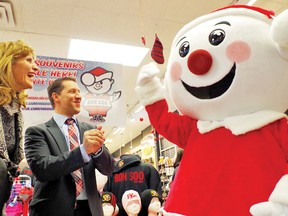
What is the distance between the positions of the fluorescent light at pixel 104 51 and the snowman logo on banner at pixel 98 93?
4.04 feet

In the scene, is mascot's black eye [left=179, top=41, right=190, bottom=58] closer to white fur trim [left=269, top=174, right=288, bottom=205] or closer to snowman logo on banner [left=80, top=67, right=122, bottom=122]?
white fur trim [left=269, top=174, right=288, bottom=205]

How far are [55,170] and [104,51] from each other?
3643 mm

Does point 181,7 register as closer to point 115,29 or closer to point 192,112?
point 115,29

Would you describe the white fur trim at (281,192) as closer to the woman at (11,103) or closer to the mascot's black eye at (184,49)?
the mascot's black eye at (184,49)

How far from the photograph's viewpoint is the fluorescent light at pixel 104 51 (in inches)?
187

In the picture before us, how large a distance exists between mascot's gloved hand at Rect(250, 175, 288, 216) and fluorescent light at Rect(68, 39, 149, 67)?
4001mm

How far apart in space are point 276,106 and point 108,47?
3809mm

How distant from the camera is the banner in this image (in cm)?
326

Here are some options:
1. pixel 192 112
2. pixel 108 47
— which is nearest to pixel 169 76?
pixel 192 112

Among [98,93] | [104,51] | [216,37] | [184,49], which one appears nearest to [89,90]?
[98,93]

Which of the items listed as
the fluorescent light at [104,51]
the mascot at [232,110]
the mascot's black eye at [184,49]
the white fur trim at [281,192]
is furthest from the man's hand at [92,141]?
the fluorescent light at [104,51]

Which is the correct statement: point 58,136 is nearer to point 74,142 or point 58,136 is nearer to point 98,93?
point 74,142

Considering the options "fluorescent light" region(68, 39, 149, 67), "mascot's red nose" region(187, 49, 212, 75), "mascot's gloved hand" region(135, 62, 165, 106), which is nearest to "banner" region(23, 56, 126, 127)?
"fluorescent light" region(68, 39, 149, 67)

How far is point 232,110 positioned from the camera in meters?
1.28
